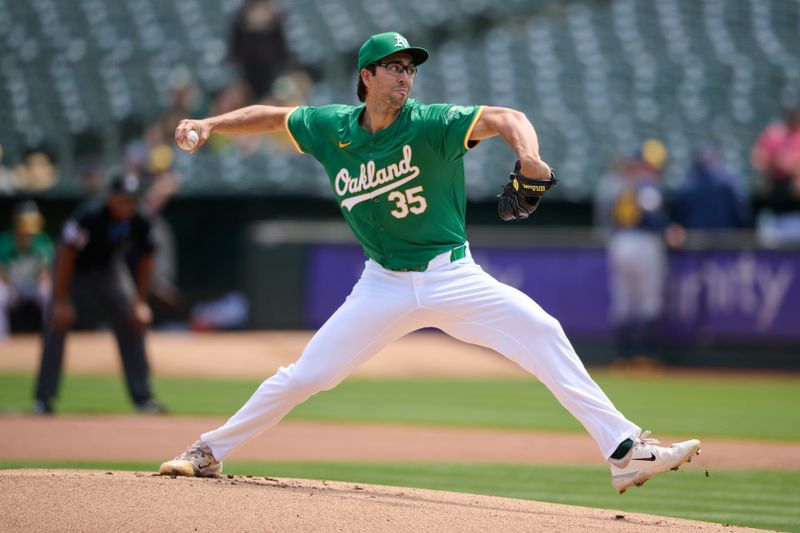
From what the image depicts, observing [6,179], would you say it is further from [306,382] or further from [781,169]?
[306,382]

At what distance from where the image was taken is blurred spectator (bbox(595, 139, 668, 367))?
14875 millimetres

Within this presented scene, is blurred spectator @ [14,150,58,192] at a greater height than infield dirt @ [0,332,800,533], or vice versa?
blurred spectator @ [14,150,58,192]

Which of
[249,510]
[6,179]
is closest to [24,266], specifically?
[6,179]

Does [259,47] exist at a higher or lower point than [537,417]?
higher

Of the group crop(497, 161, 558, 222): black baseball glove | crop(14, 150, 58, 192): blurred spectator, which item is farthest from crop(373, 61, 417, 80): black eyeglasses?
crop(14, 150, 58, 192): blurred spectator

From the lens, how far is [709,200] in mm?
15320

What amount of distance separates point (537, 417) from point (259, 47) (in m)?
8.32

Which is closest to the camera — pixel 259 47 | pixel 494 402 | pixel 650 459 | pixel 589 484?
pixel 650 459

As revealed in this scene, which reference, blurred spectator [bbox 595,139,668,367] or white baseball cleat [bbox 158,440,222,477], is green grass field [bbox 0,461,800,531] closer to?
white baseball cleat [bbox 158,440,222,477]

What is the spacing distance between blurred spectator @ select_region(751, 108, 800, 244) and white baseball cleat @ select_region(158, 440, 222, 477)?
38.0 ft

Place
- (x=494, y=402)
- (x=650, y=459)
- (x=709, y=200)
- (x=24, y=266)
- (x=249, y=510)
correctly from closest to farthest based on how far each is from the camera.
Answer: (x=249, y=510) < (x=650, y=459) < (x=494, y=402) < (x=24, y=266) < (x=709, y=200)

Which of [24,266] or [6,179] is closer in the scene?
[24,266]

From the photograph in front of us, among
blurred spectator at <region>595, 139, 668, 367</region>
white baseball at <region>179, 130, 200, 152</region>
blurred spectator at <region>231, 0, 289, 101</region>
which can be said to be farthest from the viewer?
blurred spectator at <region>231, 0, 289, 101</region>

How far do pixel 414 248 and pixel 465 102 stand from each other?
1254 centimetres
